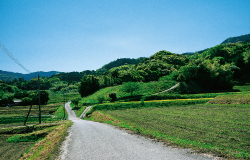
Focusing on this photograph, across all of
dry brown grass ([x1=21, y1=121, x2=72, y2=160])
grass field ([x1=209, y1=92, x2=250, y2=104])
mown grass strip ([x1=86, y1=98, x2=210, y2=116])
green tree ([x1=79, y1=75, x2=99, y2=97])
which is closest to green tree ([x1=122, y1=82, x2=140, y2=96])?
mown grass strip ([x1=86, y1=98, x2=210, y2=116])

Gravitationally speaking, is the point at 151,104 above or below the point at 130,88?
below

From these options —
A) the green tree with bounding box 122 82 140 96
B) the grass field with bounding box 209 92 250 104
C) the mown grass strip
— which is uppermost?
the green tree with bounding box 122 82 140 96

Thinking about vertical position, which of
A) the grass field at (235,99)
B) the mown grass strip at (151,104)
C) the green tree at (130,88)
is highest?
the green tree at (130,88)

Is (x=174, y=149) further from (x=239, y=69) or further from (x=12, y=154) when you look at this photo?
(x=239, y=69)

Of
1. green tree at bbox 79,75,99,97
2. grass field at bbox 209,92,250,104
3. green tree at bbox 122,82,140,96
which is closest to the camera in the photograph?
grass field at bbox 209,92,250,104

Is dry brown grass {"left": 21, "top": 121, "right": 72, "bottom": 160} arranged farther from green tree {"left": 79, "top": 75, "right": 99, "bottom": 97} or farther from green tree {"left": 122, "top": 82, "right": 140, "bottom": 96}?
green tree {"left": 79, "top": 75, "right": 99, "bottom": 97}

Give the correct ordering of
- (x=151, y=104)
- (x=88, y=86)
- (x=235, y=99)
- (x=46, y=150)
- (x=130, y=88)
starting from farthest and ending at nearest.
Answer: (x=88, y=86) → (x=130, y=88) → (x=151, y=104) → (x=235, y=99) → (x=46, y=150)

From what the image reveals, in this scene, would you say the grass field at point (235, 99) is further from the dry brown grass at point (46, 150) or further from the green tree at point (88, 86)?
the green tree at point (88, 86)

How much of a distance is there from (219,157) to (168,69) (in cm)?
9677

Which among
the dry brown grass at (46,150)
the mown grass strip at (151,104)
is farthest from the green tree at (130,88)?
the dry brown grass at (46,150)

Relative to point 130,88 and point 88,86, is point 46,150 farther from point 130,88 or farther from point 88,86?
point 88,86

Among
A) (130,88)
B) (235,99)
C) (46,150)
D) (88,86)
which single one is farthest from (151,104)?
(88,86)

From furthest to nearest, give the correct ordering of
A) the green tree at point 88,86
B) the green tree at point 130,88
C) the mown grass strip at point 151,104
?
1. the green tree at point 88,86
2. the green tree at point 130,88
3. the mown grass strip at point 151,104

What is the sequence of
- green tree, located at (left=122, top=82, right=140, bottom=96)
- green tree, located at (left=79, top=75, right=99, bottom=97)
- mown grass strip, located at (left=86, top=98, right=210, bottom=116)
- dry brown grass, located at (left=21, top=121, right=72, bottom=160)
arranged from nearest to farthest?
1. dry brown grass, located at (left=21, top=121, right=72, bottom=160)
2. mown grass strip, located at (left=86, top=98, right=210, bottom=116)
3. green tree, located at (left=122, top=82, right=140, bottom=96)
4. green tree, located at (left=79, top=75, right=99, bottom=97)
